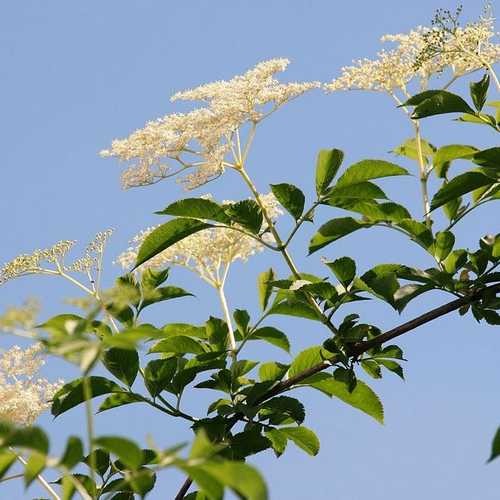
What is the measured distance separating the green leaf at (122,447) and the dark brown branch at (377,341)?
1121 millimetres

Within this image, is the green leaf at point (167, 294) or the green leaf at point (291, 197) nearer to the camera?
the green leaf at point (291, 197)

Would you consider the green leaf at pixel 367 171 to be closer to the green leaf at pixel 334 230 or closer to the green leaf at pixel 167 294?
the green leaf at pixel 334 230

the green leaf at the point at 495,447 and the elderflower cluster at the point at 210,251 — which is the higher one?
the elderflower cluster at the point at 210,251

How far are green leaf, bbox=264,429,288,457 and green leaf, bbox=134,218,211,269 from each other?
22.4 inches

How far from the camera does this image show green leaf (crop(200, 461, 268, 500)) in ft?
2.66

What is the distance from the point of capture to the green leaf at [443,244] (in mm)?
2219

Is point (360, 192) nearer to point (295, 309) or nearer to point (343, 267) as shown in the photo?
point (343, 267)

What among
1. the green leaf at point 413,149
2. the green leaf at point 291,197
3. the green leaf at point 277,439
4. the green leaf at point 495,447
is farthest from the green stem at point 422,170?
the green leaf at point 495,447

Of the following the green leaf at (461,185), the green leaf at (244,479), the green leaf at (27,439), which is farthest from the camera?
the green leaf at (461,185)

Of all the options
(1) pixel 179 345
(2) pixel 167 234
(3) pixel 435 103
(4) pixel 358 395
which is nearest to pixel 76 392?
(1) pixel 179 345

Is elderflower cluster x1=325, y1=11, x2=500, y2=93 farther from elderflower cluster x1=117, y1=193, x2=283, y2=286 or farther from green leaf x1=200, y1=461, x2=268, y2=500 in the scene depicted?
green leaf x1=200, y1=461, x2=268, y2=500

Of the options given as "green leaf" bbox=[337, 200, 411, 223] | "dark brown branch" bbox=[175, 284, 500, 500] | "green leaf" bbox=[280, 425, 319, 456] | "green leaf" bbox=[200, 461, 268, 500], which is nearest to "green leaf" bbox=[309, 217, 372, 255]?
"green leaf" bbox=[337, 200, 411, 223]

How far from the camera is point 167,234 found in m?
2.29

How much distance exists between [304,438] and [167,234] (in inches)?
25.6
